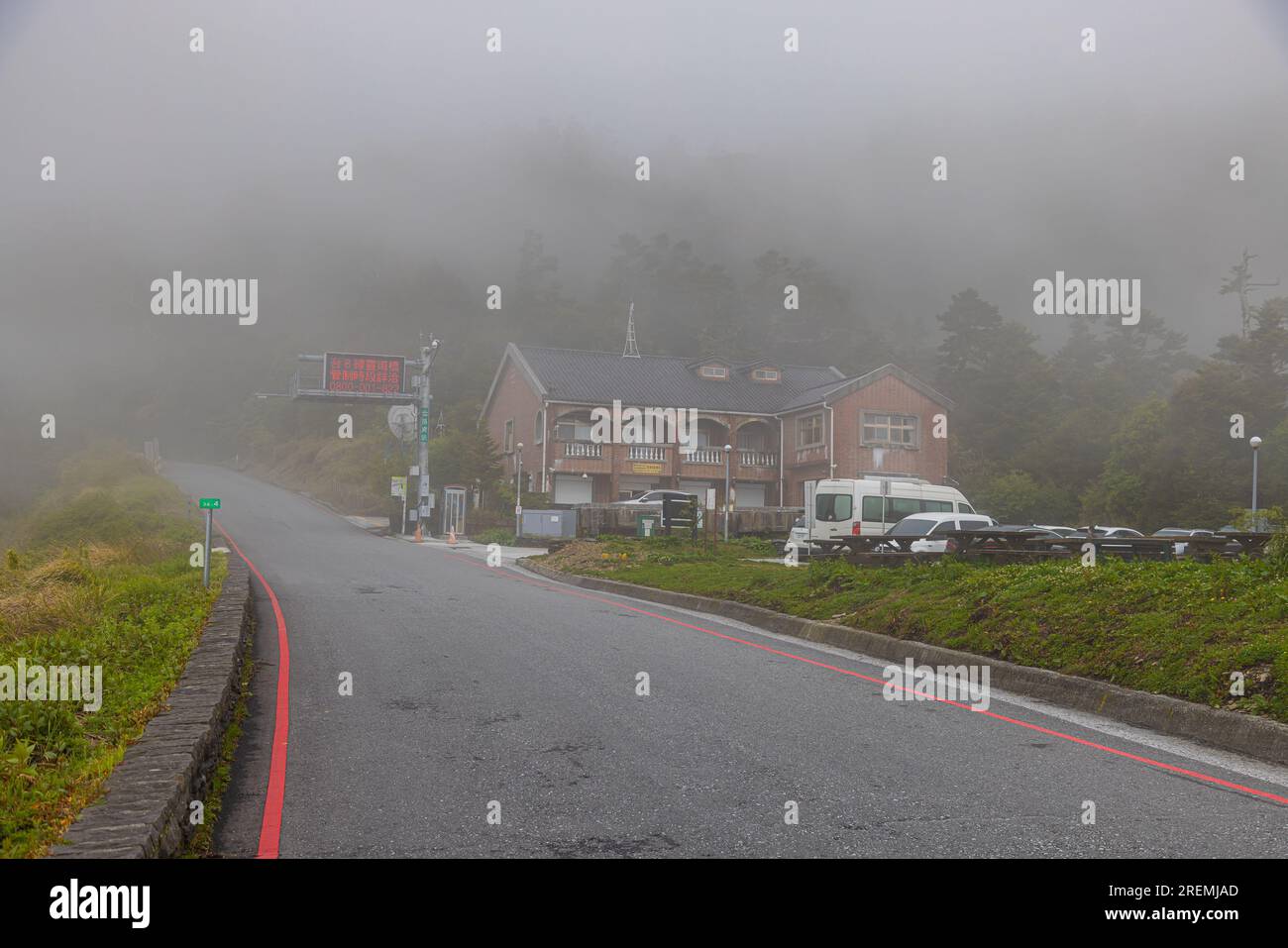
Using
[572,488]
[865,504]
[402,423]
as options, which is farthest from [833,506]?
[402,423]

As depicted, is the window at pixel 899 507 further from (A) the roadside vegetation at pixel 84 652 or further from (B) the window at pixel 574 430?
(B) the window at pixel 574 430

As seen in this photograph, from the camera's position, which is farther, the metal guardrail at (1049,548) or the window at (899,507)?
the window at (899,507)

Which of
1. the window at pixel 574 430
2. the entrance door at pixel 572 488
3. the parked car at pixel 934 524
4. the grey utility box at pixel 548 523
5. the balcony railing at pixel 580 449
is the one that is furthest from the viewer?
the window at pixel 574 430

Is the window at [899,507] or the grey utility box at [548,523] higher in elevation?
the window at [899,507]

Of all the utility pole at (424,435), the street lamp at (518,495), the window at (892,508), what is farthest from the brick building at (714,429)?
the window at (892,508)

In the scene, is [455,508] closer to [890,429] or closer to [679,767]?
[890,429]

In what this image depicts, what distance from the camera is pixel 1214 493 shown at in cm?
4197

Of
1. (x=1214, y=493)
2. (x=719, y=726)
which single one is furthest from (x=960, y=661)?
(x=1214, y=493)

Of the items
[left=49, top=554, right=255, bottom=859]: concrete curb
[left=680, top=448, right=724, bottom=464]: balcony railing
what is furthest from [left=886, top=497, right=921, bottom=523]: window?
[left=680, top=448, right=724, bottom=464]: balcony railing

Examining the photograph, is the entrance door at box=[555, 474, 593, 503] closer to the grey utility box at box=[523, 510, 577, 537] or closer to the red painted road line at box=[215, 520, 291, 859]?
the grey utility box at box=[523, 510, 577, 537]

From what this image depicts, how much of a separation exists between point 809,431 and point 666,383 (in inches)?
322

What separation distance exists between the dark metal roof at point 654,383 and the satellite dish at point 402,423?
35.0ft

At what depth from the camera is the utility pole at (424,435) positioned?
143 feet

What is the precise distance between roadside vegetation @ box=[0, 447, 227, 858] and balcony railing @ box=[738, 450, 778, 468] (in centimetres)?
3381
